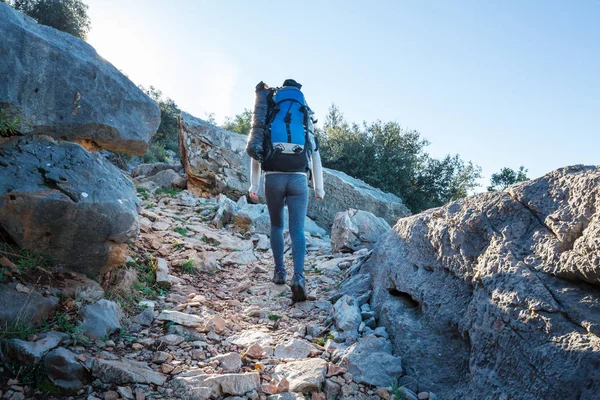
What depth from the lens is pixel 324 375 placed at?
243 cm

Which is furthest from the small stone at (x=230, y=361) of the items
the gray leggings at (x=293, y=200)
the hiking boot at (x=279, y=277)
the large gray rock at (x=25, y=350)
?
the hiking boot at (x=279, y=277)

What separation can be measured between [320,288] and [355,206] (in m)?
5.21

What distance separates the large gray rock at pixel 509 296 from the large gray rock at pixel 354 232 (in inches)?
106

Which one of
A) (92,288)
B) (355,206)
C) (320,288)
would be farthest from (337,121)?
(92,288)

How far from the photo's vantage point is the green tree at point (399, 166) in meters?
13.4

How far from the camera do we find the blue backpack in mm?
3818

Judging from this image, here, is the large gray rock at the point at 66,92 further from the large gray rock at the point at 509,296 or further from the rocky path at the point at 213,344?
the large gray rock at the point at 509,296

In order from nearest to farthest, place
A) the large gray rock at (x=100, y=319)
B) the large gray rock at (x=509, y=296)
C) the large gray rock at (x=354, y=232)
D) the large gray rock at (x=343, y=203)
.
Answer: the large gray rock at (x=509, y=296) < the large gray rock at (x=100, y=319) < the large gray rock at (x=354, y=232) < the large gray rock at (x=343, y=203)

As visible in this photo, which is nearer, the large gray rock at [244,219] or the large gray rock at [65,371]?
the large gray rock at [65,371]

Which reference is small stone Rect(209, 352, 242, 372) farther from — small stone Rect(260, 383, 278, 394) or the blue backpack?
the blue backpack

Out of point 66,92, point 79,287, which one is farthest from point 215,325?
point 66,92

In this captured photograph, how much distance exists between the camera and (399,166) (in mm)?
13547

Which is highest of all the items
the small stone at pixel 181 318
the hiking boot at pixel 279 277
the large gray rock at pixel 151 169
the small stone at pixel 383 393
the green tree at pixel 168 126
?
the green tree at pixel 168 126

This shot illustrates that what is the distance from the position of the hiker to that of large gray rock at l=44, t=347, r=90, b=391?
2.01m
